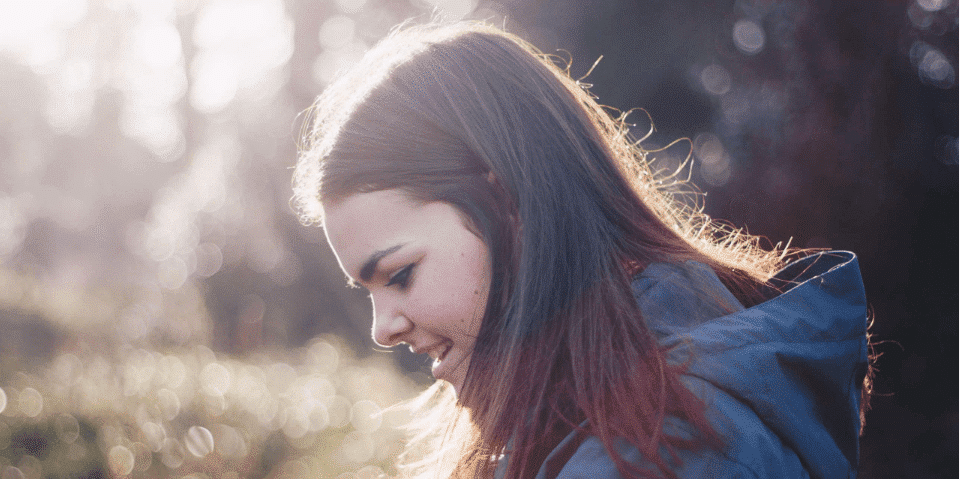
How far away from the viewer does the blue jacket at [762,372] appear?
1.05 m

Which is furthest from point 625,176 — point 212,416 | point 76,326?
point 76,326

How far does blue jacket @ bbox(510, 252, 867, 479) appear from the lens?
1046mm

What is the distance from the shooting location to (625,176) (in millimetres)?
1531

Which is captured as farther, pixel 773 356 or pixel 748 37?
pixel 748 37

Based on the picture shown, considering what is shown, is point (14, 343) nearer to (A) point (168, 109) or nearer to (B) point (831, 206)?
(B) point (831, 206)

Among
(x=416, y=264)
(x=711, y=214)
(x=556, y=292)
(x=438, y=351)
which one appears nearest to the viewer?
(x=556, y=292)

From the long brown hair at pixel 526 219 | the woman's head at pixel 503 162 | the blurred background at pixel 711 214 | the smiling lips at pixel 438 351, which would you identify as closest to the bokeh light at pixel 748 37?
the blurred background at pixel 711 214

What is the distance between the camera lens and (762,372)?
1.09 m

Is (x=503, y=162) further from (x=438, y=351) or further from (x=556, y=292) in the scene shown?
(x=438, y=351)

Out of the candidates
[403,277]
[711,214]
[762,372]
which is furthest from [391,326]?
[711,214]

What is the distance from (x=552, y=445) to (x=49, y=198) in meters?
20.1

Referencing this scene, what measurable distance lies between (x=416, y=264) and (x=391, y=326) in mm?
174

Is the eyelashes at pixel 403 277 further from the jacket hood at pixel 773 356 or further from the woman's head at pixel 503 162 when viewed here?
the jacket hood at pixel 773 356

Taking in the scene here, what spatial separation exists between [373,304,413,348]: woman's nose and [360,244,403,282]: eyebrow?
0.32 ft
